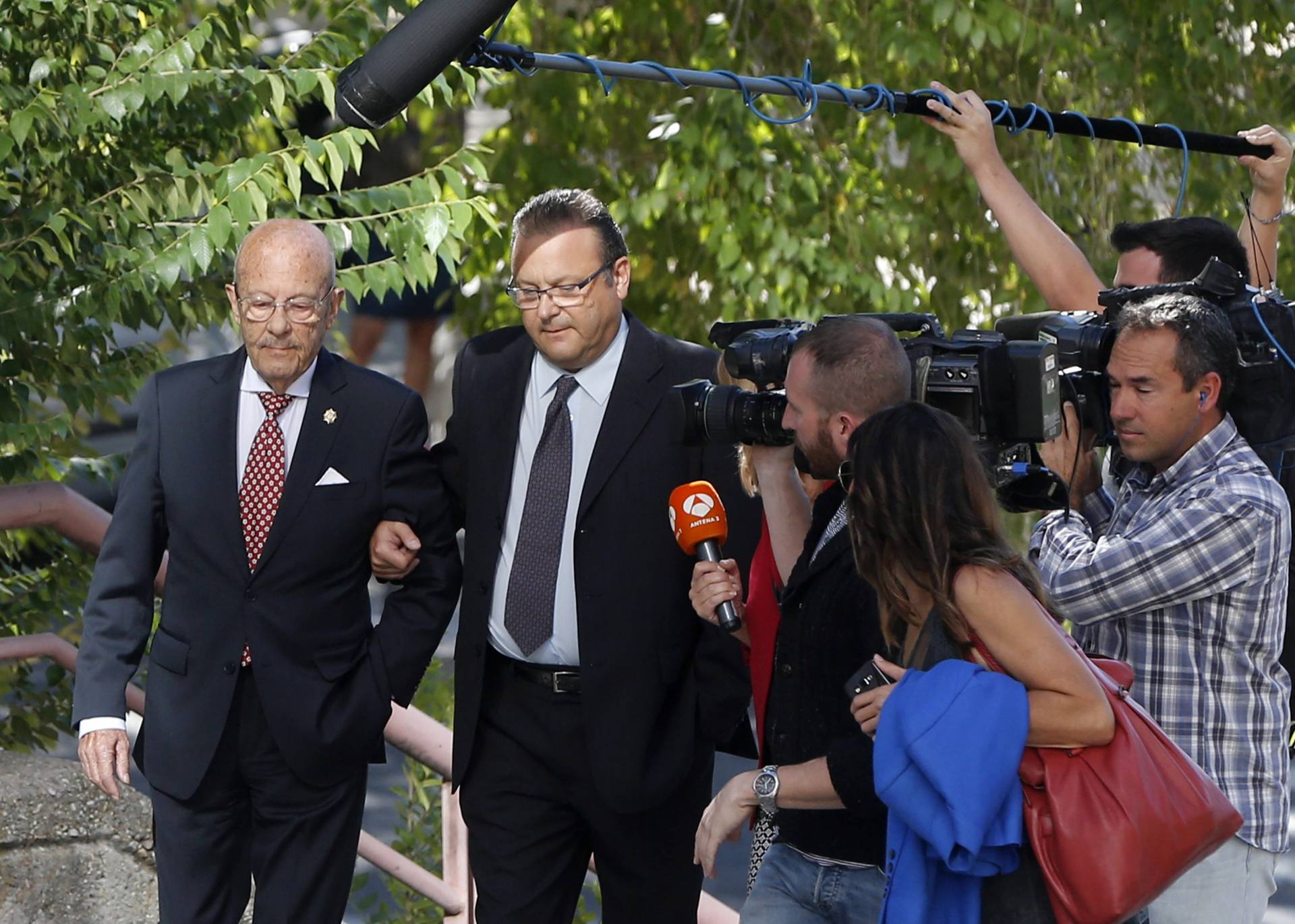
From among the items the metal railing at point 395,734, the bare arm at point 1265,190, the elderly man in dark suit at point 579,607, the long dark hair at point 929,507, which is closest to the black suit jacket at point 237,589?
the elderly man in dark suit at point 579,607

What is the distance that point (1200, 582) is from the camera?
11.1ft

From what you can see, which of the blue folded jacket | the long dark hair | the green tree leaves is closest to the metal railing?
the blue folded jacket

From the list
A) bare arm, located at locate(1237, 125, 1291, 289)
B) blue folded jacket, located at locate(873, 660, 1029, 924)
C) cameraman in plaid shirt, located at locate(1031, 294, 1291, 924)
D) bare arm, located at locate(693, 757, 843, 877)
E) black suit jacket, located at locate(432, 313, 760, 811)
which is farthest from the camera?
bare arm, located at locate(1237, 125, 1291, 289)

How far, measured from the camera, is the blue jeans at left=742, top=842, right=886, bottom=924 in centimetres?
325

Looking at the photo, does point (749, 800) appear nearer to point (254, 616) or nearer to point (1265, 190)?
point (254, 616)

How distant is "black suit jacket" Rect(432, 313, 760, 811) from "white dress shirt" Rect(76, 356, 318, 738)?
14.8 inches

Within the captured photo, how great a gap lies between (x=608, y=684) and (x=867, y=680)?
921 millimetres

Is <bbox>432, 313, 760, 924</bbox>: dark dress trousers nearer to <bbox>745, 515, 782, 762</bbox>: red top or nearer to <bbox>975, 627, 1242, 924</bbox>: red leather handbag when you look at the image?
<bbox>745, 515, 782, 762</bbox>: red top

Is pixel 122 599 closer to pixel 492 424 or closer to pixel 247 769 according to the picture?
Result: pixel 247 769

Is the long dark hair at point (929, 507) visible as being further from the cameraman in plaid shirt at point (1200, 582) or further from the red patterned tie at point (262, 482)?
the red patterned tie at point (262, 482)

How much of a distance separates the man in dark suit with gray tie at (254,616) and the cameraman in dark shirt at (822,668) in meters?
0.93

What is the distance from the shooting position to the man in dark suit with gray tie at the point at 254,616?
146 inches

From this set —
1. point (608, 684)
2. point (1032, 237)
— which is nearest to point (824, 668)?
point (608, 684)

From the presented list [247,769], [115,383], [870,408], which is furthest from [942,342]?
[115,383]
